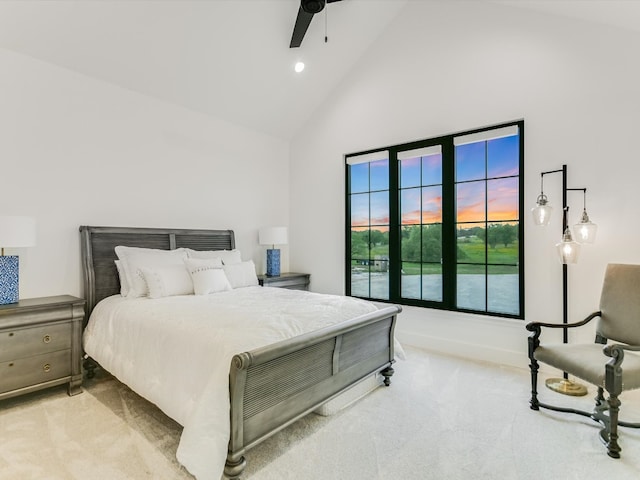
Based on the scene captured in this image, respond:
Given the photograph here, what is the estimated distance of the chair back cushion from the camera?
8.59 ft

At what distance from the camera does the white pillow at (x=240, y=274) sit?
3.90 metres

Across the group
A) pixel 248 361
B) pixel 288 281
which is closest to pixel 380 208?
pixel 288 281

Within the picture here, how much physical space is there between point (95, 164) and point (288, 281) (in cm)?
267

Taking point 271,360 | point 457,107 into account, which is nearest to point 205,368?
point 271,360

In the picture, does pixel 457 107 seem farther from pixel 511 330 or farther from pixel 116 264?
pixel 116 264

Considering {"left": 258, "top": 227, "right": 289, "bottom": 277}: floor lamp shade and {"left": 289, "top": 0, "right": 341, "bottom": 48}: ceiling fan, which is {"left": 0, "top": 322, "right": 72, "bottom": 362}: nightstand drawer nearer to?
{"left": 258, "top": 227, "right": 289, "bottom": 277}: floor lamp shade

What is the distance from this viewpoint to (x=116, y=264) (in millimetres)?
3580

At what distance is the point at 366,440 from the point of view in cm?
229

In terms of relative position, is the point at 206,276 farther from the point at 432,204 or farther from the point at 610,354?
the point at 610,354

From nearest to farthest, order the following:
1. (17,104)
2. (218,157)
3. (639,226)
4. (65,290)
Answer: (639,226)
(17,104)
(65,290)
(218,157)

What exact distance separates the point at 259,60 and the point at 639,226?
13.6 feet

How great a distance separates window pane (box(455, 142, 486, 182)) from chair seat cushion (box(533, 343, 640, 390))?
197cm

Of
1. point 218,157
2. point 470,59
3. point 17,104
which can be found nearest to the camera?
point 17,104

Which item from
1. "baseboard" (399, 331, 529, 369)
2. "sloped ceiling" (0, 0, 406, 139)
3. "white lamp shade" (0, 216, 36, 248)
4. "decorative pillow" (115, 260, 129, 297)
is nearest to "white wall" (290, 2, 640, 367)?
"baseboard" (399, 331, 529, 369)
